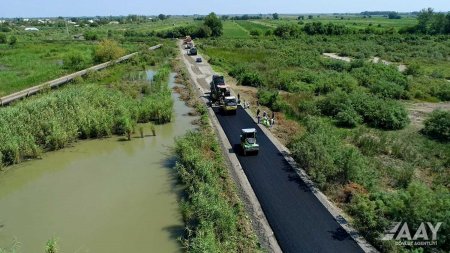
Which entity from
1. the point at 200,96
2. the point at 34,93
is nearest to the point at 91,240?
the point at 200,96

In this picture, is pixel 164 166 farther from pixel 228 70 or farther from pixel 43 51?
pixel 43 51

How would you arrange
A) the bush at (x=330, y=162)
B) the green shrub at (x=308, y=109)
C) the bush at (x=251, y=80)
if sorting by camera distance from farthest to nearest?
the bush at (x=251, y=80), the green shrub at (x=308, y=109), the bush at (x=330, y=162)

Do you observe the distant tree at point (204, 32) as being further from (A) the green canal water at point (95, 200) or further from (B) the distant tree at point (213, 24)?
(A) the green canal water at point (95, 200)

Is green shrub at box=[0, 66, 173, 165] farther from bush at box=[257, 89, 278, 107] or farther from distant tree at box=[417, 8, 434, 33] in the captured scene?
distant tree at box=[417, 8, 434, 33]

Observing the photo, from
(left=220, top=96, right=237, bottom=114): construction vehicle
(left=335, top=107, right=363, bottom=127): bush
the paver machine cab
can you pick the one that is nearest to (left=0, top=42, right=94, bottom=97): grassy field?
the paver machine cab

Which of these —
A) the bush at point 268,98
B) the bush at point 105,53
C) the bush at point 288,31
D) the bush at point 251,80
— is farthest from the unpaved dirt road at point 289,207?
the bush at point 288,31

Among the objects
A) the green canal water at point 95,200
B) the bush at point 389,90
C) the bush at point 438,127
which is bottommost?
the green canal water at point 95,200

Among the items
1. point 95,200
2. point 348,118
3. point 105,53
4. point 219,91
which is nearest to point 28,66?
point 105,53
